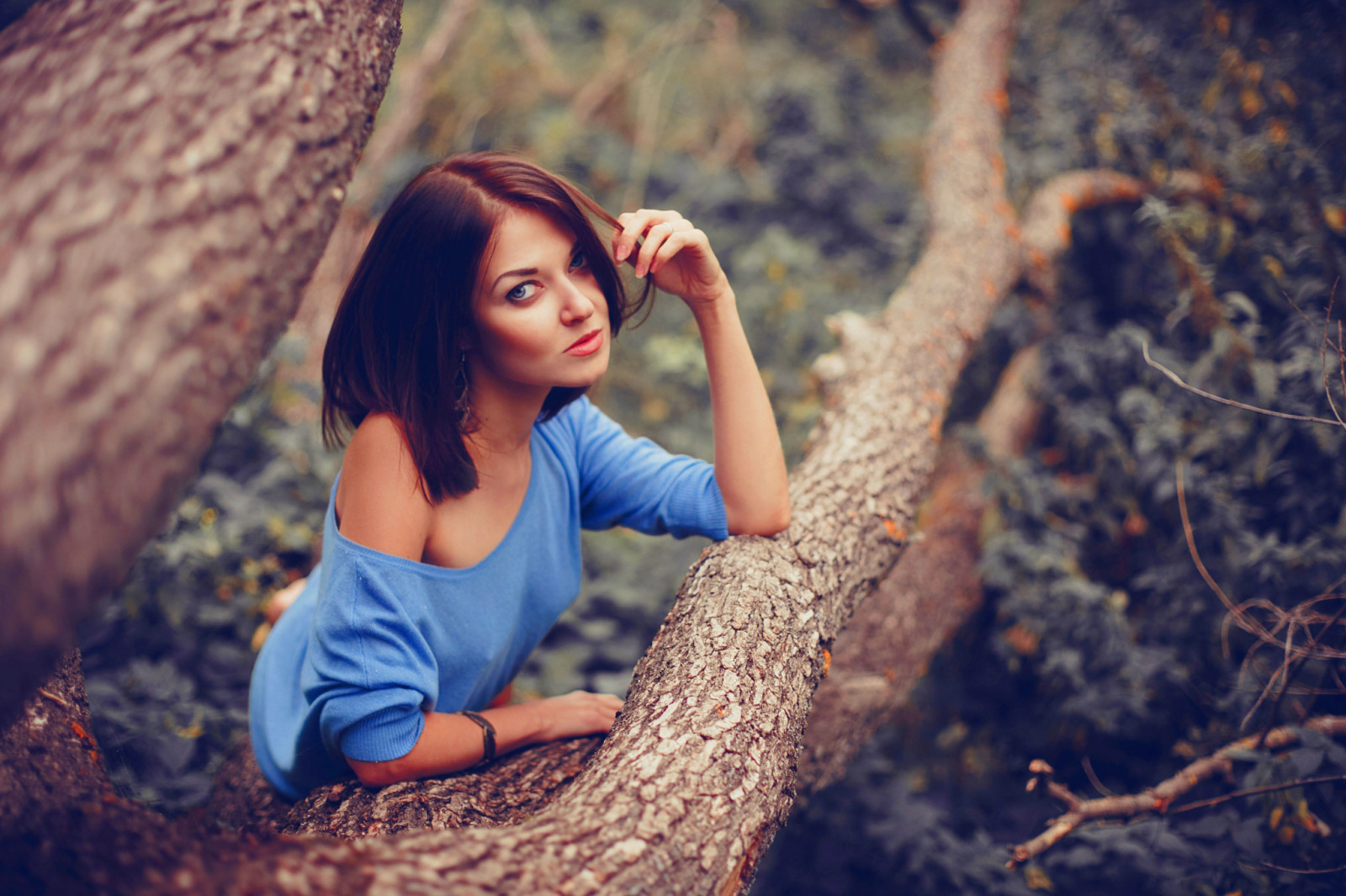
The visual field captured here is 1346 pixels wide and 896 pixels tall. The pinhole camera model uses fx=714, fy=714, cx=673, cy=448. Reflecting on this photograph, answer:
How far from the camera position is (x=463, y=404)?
56.7 inches

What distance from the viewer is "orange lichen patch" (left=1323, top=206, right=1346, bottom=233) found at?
256 centimetres

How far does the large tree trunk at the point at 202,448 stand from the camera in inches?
27.0

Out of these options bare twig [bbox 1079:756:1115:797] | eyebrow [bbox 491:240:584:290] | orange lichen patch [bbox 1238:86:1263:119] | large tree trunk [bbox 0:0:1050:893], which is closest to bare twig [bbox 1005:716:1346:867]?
bare twig [bbox 1079:756:1115:797]

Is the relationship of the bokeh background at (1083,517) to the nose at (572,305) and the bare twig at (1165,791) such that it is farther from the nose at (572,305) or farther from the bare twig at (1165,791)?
the nose at (572,305)

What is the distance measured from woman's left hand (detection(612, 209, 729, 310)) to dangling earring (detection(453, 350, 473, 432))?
37 cm

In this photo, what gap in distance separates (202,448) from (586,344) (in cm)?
72

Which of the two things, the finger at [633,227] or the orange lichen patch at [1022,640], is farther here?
the orange lichen patch at [1022,640]

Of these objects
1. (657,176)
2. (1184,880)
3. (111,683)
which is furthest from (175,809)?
(657,176)

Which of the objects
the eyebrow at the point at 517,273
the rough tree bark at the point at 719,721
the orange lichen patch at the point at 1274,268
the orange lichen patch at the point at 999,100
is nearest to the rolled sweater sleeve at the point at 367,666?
the rough tree bark at the point at 719,721

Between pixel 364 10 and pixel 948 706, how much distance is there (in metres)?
2.74

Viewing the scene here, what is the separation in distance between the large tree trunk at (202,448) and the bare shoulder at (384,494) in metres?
0.44

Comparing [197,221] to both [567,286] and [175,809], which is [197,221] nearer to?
[567,286]

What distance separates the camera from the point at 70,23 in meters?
0.86

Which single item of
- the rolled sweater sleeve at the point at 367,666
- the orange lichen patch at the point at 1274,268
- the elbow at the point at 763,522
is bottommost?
the orange lichen patch at the point at 1274,268
